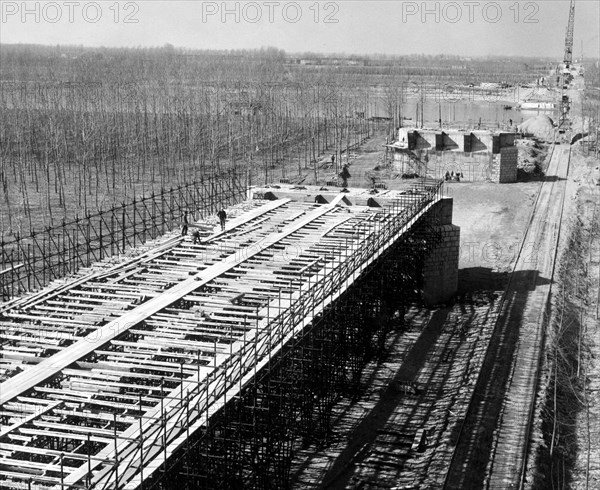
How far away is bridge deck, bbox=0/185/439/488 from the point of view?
12.7 meters

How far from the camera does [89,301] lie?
19.1 meters

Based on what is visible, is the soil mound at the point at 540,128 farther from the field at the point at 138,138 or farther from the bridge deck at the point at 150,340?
the bridge deck at the point at 150,340

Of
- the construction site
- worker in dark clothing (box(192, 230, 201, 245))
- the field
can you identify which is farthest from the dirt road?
the field

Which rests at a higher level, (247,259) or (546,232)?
(247,259)

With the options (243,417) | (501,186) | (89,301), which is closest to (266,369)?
(243,417)

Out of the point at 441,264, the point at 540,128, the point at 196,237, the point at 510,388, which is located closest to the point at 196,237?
the point at 196,237

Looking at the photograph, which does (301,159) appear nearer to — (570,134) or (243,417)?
(570,134)

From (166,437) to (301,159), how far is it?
5262cm

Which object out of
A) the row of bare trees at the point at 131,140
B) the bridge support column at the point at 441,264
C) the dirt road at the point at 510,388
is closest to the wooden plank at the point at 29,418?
the dirt road at the point at 510,388

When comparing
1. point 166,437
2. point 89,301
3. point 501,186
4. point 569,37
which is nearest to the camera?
point 166,437

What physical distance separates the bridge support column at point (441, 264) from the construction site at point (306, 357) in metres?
0.07

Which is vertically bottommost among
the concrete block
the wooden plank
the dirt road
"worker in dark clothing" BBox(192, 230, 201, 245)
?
the dirt road

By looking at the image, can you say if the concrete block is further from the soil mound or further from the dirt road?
the soil mound

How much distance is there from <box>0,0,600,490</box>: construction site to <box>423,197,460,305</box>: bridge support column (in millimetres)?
69
